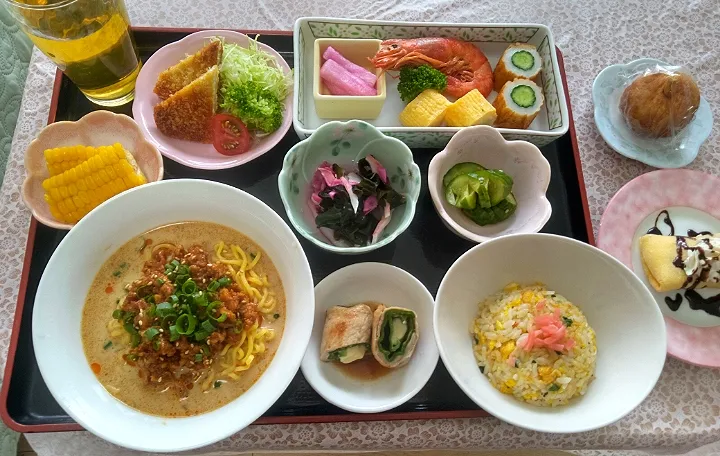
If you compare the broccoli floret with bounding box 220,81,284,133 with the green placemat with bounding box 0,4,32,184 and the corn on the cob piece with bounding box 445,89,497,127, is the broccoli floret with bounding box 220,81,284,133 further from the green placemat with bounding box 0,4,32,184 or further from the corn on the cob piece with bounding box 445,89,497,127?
the green placemat with bounding box 0,4,32,184

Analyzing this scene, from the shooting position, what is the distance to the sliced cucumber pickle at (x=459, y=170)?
6.41 feet

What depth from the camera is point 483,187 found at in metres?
1.86

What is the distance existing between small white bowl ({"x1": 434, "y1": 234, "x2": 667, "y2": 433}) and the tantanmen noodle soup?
589 millimetres

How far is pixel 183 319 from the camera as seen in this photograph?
1.52 m

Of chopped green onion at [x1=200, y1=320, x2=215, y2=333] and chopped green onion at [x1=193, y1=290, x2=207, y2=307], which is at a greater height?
chopped green onion at [x1=193, y1=290, x2=207, y2=307]

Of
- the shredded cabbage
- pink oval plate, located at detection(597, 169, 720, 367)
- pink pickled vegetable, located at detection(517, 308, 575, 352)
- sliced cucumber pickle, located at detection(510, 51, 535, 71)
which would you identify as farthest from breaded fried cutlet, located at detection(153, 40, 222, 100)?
pink oval plate, located at detection(597, 169, 720, 367)

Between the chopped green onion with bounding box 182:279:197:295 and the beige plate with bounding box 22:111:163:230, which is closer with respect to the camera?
the chopped green onion with bounding box 182:279:197:295

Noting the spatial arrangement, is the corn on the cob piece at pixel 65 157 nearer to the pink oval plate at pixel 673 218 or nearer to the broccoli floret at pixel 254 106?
the broccoli floret at pixel 254 106

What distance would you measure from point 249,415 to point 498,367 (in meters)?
0.80

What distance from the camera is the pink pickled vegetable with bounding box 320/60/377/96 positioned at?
2111mm

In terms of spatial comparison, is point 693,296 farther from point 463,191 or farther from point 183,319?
point 183,319

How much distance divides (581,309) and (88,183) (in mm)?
1795

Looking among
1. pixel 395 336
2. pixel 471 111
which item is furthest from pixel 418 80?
pixel 395 336

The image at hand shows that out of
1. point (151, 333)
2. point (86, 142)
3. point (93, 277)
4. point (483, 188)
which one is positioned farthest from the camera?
point (86, 142)
